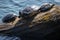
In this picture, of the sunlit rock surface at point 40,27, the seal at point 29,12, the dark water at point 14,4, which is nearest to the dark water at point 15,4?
the dark water at point 14,4

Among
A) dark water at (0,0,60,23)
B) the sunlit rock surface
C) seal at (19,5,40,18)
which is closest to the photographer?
the sunlit rock surface

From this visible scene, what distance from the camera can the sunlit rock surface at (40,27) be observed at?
348 cm

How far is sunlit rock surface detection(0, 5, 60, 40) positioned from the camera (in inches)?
137

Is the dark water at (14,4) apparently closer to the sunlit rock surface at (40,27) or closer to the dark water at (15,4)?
the dark water at (15,4)

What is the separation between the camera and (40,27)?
351 centimetres

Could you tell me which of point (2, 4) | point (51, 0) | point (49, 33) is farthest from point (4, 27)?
point (51, 0)

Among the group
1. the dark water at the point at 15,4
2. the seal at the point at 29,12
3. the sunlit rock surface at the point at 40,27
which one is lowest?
the sunlit rock surface at the point at 40,27

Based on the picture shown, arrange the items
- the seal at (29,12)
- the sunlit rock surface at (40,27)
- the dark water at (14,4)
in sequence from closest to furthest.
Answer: the sunlit rock surface at (40,27)
the seal at (29,12)
the dark water at (14,4)

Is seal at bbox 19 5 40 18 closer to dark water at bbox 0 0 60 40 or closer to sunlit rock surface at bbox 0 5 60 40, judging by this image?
sunlit rock surface at bbox 0 5 60 40

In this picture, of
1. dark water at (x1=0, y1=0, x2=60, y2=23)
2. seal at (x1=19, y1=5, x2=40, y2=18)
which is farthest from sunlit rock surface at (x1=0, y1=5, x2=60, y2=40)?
dark water at (x1=0, y1=0, x2=60, y2=23)

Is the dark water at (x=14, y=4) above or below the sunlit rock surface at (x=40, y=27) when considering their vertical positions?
above

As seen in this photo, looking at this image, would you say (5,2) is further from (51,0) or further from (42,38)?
(42,38)

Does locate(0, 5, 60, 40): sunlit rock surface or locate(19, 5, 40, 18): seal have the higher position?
locate(19, 5, 40, 18): seal

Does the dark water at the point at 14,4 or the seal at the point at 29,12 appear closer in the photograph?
the seal at the point at 29,12
